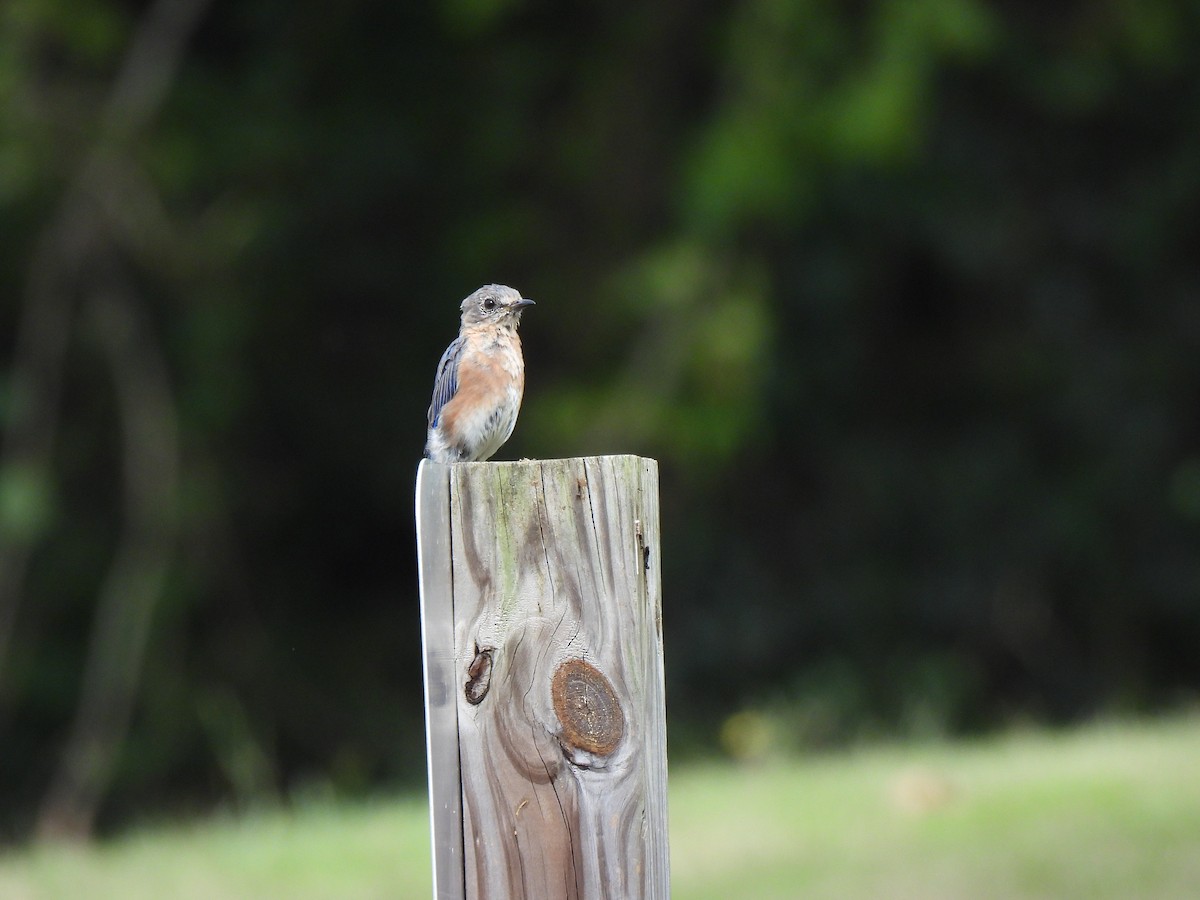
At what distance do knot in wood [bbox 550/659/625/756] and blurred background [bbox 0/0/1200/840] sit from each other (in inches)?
304

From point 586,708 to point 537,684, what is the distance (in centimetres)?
9

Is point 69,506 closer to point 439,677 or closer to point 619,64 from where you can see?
point 619,64

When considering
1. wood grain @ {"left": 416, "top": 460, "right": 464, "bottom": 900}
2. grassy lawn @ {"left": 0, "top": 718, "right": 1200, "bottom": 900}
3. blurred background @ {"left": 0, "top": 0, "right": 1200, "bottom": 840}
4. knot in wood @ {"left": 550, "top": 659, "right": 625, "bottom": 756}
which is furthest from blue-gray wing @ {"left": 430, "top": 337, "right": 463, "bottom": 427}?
blurred background @ {"left": 0, "top": 0, "right": 1200, "bottom": 840}

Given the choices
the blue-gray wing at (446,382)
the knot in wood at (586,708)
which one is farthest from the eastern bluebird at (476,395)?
the knot in wood at (586,708)

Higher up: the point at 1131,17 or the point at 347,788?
the point at 1131,17

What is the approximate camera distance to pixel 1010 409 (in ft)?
42.1

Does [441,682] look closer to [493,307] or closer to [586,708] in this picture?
[586,708]

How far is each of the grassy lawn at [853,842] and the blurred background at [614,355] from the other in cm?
245

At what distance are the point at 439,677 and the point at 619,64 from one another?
405 inches

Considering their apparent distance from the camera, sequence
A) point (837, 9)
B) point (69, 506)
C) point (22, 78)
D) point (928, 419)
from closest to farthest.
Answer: point (22, 78)
point (837, 9)
point (69, 506)
point (928, 419)

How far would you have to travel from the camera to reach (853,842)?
254 inches

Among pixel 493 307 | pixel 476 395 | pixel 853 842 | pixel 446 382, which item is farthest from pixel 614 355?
A: pixel 476 395

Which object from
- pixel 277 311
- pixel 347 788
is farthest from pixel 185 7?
pixel 347 788

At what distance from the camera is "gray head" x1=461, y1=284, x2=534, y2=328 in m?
4.72
